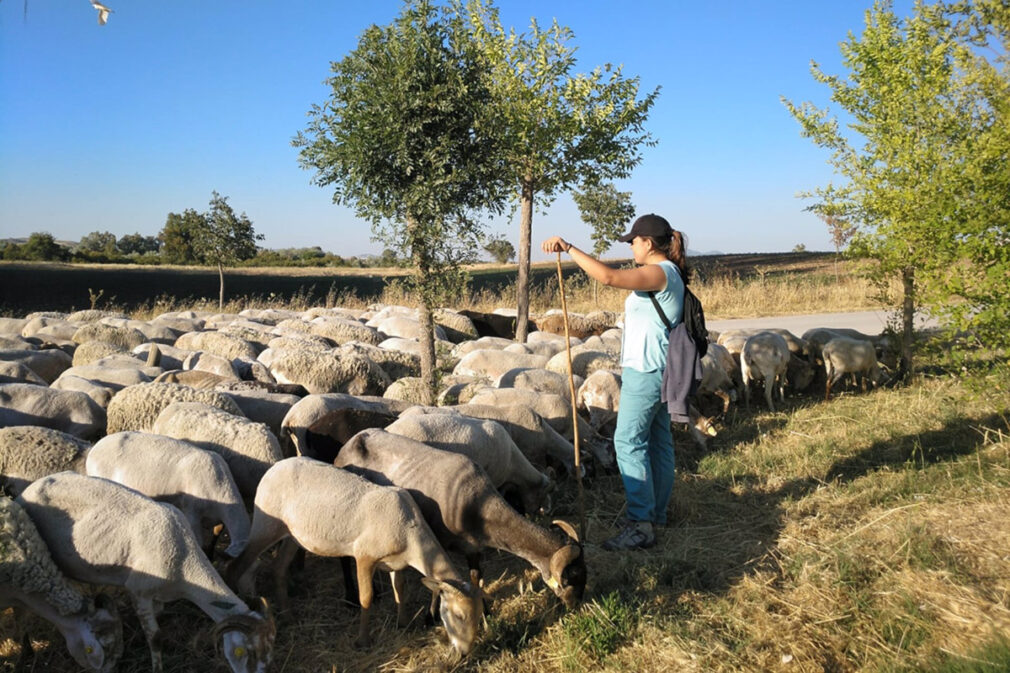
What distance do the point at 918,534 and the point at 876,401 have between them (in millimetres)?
5391

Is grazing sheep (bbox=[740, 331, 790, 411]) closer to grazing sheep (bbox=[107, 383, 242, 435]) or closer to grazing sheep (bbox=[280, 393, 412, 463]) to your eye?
grazing sheep (bbox=[280, 393, 412, 463])

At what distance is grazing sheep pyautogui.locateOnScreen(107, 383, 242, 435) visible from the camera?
6.95 metres

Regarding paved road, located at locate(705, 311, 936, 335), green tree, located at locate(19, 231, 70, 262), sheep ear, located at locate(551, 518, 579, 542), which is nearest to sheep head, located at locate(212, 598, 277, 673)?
sheep ear, located at locate(551, 518, 579, 542)

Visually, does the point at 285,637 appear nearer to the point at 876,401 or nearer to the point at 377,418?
the point at 377,418

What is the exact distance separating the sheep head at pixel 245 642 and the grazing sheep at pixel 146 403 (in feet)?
10.3

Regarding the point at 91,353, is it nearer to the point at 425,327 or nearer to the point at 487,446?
the point at 425,327

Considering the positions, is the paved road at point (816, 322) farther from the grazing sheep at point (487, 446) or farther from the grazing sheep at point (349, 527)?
the grazing sheep at point (349, 527)

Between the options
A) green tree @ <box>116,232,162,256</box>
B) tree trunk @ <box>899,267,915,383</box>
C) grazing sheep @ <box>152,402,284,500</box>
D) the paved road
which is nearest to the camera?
grazing sheep @ <box>152,402,284,500</box>

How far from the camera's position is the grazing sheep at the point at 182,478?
5.29m

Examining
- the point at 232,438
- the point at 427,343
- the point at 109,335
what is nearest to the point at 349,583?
the point at 232,438

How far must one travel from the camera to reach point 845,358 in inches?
431

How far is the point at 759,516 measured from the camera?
641 cm

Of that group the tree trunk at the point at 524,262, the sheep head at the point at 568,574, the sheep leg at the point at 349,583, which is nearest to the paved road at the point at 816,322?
the tree trunk at the point at 524,262

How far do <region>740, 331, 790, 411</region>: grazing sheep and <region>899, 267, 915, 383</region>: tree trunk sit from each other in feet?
6.12
